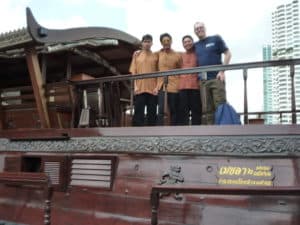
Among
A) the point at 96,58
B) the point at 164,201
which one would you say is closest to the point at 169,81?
the point at 164,201

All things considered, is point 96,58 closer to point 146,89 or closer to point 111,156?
point 146,89

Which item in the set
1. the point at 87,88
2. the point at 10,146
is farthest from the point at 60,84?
the point at 10,146

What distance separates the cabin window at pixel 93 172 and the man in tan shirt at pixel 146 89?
73cm

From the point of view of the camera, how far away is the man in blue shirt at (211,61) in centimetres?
Result: 530

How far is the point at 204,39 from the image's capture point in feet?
18.5

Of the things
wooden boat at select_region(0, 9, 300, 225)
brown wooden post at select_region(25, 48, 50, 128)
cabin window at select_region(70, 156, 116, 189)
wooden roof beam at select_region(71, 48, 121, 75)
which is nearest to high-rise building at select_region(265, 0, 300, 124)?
wooden boat at select_region(0, 9, 300, 225)

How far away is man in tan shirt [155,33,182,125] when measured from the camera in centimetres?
577

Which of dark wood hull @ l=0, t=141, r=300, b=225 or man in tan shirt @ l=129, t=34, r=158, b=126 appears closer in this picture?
dark wood hull @ l=0, t=141, r=300, b=225

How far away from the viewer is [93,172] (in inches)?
220

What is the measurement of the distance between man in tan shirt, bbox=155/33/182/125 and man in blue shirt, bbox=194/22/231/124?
373mm

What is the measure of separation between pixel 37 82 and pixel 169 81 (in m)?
1.86

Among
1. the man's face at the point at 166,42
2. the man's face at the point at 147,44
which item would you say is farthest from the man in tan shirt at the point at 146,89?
the man's face at the point at 166,42

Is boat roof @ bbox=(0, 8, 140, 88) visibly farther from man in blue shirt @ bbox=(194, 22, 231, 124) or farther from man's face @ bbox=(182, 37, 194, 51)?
man in blue shirt @ bbox=(194, 22, 231, 124)

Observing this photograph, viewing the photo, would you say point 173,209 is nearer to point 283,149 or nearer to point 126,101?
point 283,149
